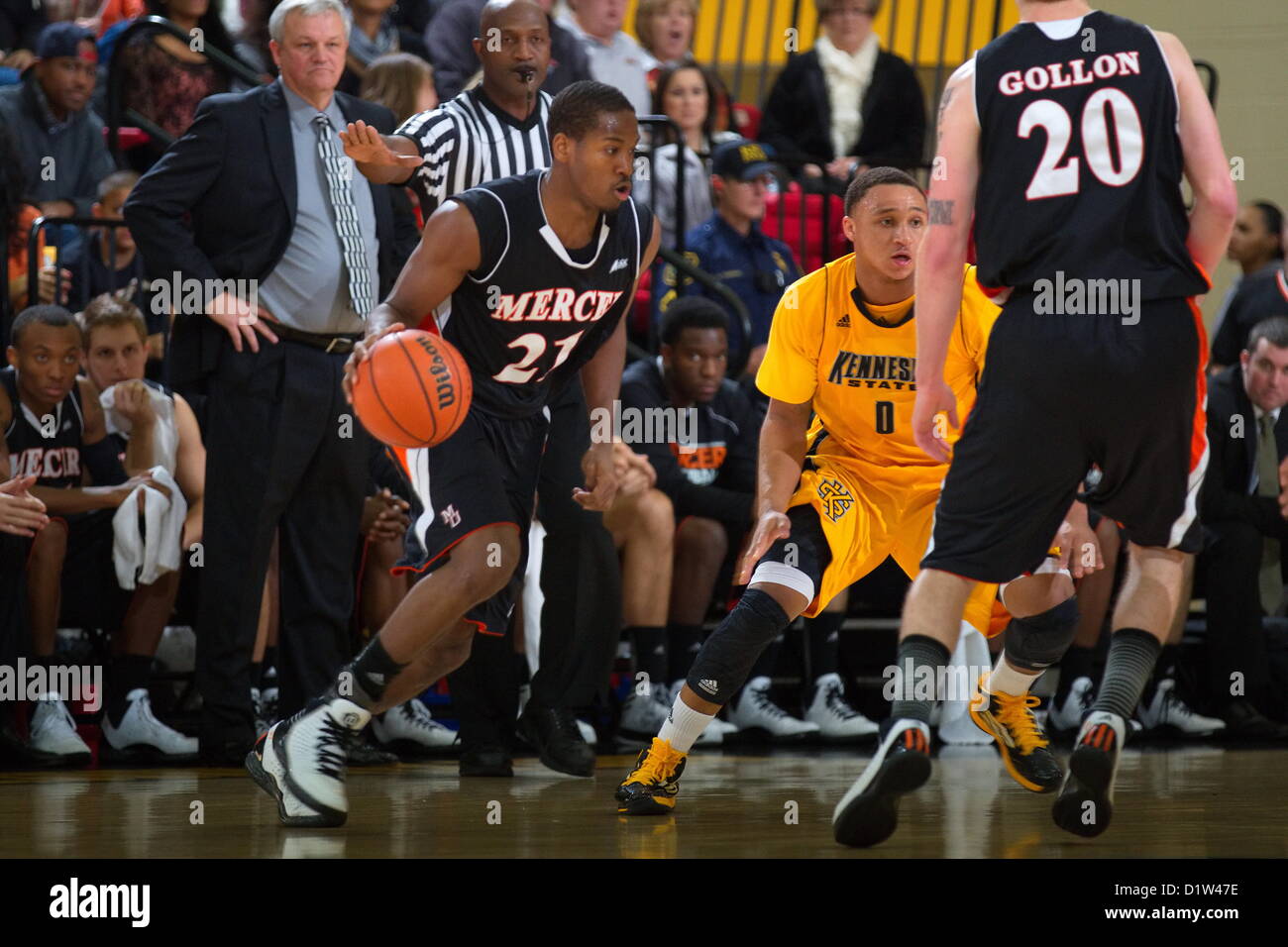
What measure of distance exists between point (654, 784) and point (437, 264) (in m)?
1.49

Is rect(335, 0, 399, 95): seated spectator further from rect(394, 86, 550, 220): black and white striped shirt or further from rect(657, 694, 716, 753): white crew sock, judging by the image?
rect(657, 694, 716, 753): white crew sock

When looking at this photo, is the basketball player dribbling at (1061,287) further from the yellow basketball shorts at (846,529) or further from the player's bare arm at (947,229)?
the yellow basketball shorts at (846,529)

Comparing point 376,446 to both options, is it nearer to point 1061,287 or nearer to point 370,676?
point 370,676

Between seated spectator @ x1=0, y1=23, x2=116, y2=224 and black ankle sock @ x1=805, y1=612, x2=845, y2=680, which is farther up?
seated spectator @ x1=0, y1=23, x2=116, y2=224

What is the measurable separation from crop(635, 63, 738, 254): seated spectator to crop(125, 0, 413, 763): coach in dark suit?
2.40m

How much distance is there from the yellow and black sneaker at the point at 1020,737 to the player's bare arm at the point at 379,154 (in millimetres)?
2358

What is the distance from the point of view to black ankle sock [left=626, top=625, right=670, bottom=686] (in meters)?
6.69

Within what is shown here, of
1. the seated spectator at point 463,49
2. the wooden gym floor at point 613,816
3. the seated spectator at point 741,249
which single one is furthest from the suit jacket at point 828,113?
the wooden gym floor at point 613,816

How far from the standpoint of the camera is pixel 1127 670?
3705 mm

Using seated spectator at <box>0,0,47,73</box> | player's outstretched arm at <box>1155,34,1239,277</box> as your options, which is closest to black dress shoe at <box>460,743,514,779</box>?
player's outstretched arm at <box>1155,34,1239,277</box>

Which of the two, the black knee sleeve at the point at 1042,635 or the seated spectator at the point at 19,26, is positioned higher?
the seated spectator at the point at 19,26

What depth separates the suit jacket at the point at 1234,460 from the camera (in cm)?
720

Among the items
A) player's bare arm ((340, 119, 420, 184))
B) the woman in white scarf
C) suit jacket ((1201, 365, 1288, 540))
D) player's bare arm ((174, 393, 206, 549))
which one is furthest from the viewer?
the woman in white scarf

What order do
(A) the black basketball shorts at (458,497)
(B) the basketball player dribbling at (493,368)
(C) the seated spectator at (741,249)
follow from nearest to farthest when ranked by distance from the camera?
(B) the basketball player dribbling at (493,368)
(A) the black basketball shorts at (458,497)
(C) the seated spectator at (741,249)
